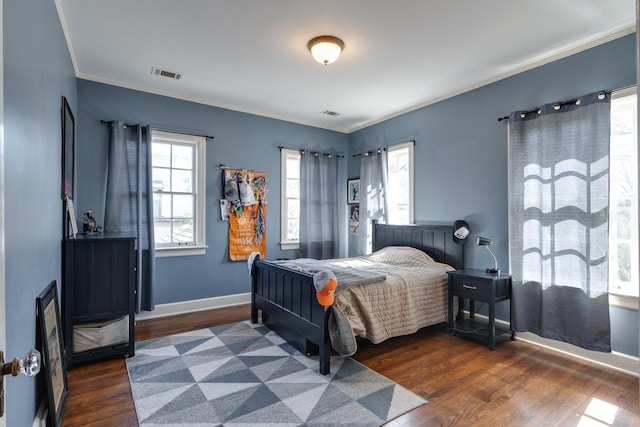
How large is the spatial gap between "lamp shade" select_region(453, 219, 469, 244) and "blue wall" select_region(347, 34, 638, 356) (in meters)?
0.10

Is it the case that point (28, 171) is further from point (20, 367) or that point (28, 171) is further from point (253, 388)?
point (253, 388)

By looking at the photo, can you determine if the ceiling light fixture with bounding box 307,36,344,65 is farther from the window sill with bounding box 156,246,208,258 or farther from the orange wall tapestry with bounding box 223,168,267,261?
the window sill with bounding box 156,246,208,258

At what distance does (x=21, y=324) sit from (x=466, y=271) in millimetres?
3468

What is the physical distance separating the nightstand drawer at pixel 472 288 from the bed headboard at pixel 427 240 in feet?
1.68

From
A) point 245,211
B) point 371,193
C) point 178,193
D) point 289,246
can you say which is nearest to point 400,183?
point 371,193

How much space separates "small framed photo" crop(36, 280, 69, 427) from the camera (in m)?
1.81

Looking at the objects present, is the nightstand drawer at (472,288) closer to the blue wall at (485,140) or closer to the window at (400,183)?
the blue wall at (485,140)

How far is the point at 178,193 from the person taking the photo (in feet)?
13.7

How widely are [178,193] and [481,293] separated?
141 inches

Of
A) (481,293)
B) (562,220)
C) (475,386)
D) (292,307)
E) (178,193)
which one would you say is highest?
(178,193)

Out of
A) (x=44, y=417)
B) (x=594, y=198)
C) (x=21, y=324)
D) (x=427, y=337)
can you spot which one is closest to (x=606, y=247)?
(x=594, y=198)

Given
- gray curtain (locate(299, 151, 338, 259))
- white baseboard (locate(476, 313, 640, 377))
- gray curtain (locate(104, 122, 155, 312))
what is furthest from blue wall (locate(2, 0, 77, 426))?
white baseboard (locate(476, 313, 640, 377))

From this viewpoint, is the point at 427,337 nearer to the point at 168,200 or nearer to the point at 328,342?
the point at 328,342

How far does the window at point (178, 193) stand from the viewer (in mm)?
4023
